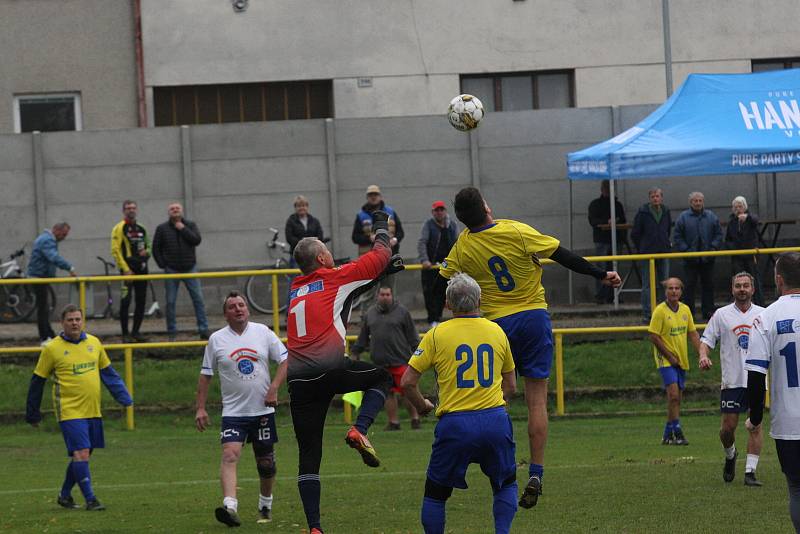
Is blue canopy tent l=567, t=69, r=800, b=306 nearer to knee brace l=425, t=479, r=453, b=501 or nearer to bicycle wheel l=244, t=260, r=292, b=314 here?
bicycle wheel l=244, t=260, r=292, b=314

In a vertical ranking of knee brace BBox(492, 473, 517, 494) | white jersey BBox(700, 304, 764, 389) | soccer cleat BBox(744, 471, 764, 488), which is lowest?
soccer cleat BBox(744, 471, 764, 488)

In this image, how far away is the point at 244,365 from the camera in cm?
1238

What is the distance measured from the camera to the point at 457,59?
1116 inches

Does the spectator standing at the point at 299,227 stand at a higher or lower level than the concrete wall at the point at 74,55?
lower

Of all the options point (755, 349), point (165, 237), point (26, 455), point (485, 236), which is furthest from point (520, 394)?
point (755, 349)

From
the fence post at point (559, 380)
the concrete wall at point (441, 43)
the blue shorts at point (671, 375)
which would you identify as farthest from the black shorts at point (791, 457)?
the concrete wall at point (441, 43)

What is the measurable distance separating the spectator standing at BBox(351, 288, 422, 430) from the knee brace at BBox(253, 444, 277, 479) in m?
6.10

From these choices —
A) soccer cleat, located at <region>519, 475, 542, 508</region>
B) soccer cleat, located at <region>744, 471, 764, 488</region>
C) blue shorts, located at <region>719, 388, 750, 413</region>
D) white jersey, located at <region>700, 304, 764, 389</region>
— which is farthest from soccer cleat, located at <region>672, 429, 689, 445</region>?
soccer cleat, located at <region>519, 475, 542, 508</region>

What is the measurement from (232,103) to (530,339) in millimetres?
18413

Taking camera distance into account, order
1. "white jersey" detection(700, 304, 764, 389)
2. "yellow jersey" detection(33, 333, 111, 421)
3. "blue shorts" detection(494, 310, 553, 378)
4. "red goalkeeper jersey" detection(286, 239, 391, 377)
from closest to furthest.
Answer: "red goalkeeper jersey" detection(286, 239, 391, 377)
"blue shorts" detection(494, 310, 553, 378)
"yellow jersey" detection(33, 333, 111, 421)
"white jersey" detection(700, 304, 764, 389)

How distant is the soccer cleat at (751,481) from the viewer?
43.0 ft

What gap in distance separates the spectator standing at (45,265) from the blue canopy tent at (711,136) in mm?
7788

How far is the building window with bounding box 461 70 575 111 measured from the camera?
2873 cm

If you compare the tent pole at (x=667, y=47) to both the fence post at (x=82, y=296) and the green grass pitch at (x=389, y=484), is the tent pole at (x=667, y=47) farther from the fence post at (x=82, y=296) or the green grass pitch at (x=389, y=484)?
the fence post at (x=82, y=296)
